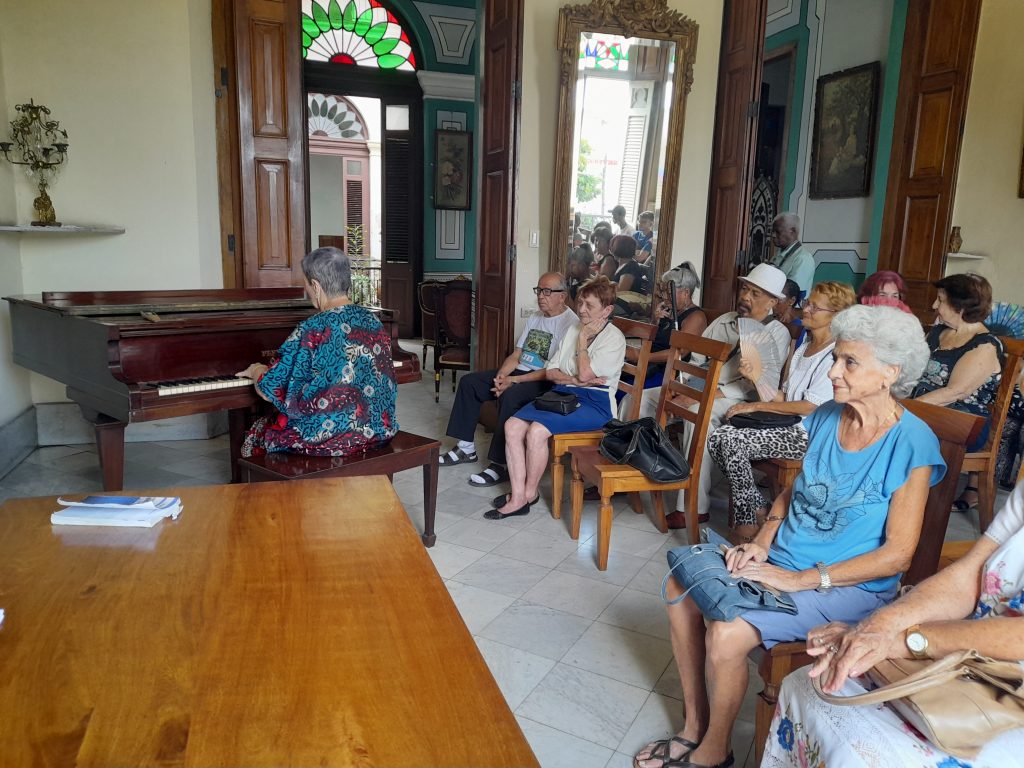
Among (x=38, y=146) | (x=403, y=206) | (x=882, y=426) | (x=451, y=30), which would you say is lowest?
(x=882, y=426)

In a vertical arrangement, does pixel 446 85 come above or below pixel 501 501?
above

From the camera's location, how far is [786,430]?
10.0 feet

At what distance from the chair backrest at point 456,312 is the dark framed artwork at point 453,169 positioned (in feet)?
8.87

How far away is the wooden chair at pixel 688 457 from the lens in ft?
9.71

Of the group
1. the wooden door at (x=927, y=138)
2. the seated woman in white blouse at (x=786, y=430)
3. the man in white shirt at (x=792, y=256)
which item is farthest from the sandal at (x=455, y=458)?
the wooden door at (x=927, y=138)

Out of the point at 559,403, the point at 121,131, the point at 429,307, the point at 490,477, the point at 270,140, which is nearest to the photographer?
the point at 559,403

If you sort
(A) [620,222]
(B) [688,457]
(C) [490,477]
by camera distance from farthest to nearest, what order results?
(A) [620,222] < (C) [490,477] < (B) [688,457]

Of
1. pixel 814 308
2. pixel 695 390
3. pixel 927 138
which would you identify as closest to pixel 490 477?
pixel 695 390

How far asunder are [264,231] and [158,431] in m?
1.41

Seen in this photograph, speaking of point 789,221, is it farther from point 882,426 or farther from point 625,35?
point 882,426

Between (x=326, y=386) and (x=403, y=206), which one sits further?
(x=403, y=206)

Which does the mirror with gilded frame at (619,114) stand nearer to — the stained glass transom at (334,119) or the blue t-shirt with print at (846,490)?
the blue t-shirt with print at (846,490)

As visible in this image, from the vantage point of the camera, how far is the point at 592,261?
16.7 feet

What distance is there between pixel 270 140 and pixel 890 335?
12.6ft
